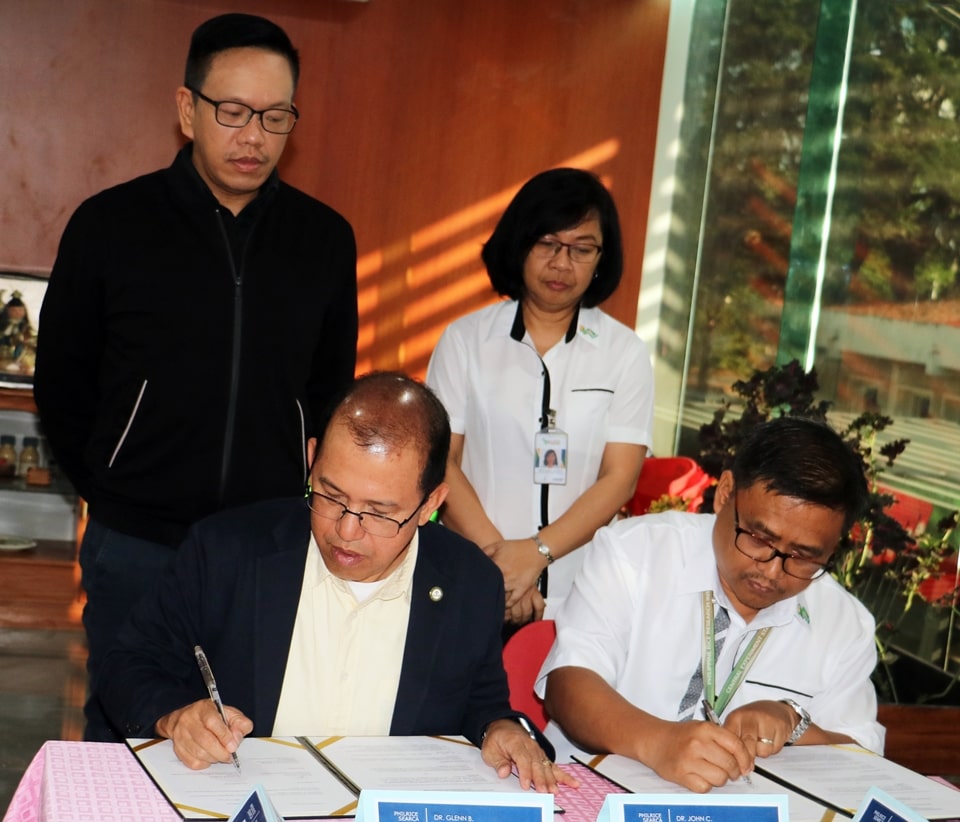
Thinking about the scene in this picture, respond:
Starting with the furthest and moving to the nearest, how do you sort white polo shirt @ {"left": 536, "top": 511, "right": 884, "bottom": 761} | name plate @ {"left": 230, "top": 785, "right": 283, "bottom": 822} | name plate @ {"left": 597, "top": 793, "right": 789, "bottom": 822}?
white polo shirt @ {"left": 536, "top": 511, "right": 884, "bottom": 761} → name plate @ {"left": 597, "top": 793, "right": 789, "bottom": 822} → name plate @ {"left": 230, "top": 785, "right": 283, "bottom": 822}

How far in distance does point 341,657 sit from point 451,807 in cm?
70

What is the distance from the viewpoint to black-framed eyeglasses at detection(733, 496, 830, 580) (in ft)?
7.35

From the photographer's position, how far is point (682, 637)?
2430 millimetres

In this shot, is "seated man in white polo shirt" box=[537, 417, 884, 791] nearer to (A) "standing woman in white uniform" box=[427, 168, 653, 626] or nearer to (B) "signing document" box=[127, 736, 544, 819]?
(B) "signing document" box=[127, 736, 544, 819]

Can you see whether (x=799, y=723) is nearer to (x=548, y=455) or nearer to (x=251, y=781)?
(x=251, y=781)

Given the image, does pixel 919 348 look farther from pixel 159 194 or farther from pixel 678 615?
pixel 159 194

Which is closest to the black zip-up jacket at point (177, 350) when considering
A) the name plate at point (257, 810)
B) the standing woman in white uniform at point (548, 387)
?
the standing woman in white uniform at point (548, 387)

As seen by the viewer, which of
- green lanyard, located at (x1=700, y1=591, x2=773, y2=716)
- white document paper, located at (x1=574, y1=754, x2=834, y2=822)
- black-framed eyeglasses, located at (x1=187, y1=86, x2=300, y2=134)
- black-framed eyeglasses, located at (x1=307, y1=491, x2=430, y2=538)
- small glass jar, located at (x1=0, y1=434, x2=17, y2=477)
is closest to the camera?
white document paper, located at (x1=574, y1=754, x2=834, y2=822)

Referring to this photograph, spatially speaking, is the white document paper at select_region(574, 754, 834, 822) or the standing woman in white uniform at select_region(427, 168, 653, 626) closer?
the white document paper at select_region(574, 754, 834, 822)

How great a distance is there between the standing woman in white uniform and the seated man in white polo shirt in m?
0.73

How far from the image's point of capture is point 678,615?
2438 millimetres

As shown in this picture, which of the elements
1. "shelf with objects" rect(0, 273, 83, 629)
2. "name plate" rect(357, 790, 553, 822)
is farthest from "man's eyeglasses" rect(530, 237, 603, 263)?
"shelf with objects" rect(0, 273, 83, 629)

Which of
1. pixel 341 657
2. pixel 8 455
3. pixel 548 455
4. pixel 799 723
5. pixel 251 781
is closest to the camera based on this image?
pixel 251 781

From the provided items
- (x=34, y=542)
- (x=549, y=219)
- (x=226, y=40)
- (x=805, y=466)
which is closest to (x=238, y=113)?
(x=226, y=40)
